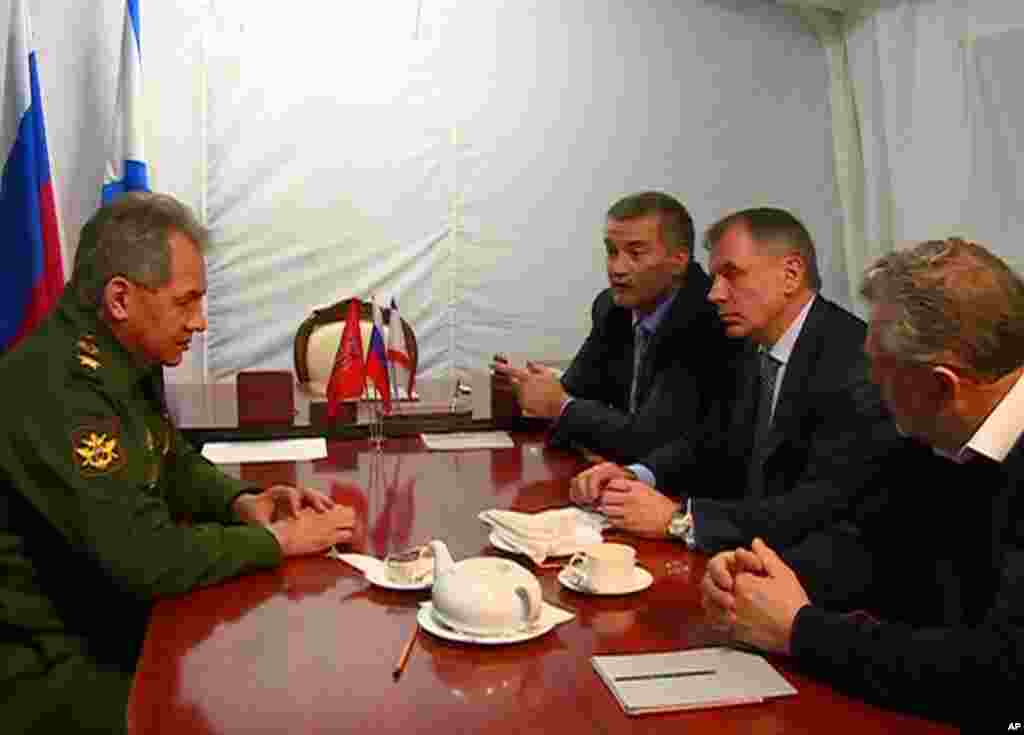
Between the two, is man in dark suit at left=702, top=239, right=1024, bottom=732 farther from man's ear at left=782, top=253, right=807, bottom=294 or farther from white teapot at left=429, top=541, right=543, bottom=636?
man's ear at left=782, top=253, right=807, bottom=294

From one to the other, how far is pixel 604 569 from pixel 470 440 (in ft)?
3.53

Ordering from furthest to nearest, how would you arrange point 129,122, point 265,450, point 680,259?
1. point 129,122
2. point 680,259
3. point 265,450

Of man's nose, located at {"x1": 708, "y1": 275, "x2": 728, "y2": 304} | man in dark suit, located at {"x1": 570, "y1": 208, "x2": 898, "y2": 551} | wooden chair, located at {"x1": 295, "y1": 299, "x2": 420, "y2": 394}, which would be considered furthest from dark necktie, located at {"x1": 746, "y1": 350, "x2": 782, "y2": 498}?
wooden chair, located at {"x1": 295, "y1": 299, "x2": 420, "y2": 394}

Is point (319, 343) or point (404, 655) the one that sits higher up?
point (319, 343)

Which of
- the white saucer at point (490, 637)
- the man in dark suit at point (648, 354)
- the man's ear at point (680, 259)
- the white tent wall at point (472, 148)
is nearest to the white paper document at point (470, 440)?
the man in dark suit at point (648, 354)

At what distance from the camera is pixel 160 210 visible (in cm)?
173

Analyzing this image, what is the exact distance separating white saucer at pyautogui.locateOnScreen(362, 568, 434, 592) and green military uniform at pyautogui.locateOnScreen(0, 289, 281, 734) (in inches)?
7.0

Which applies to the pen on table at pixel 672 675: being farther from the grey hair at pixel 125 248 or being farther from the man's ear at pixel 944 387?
the grey hair at pixel 125 248

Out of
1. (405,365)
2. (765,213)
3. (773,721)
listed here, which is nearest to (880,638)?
(773,721)

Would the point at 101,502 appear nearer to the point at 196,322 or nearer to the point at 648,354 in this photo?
the point at 196,322

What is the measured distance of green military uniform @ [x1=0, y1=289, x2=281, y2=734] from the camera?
58.9 inches

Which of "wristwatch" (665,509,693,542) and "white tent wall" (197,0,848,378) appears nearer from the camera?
"wristwatch" (665,509,693,542)

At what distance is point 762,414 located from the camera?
2111 millimetres

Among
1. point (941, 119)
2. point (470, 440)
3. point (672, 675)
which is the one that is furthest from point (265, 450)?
point (941, 119)
